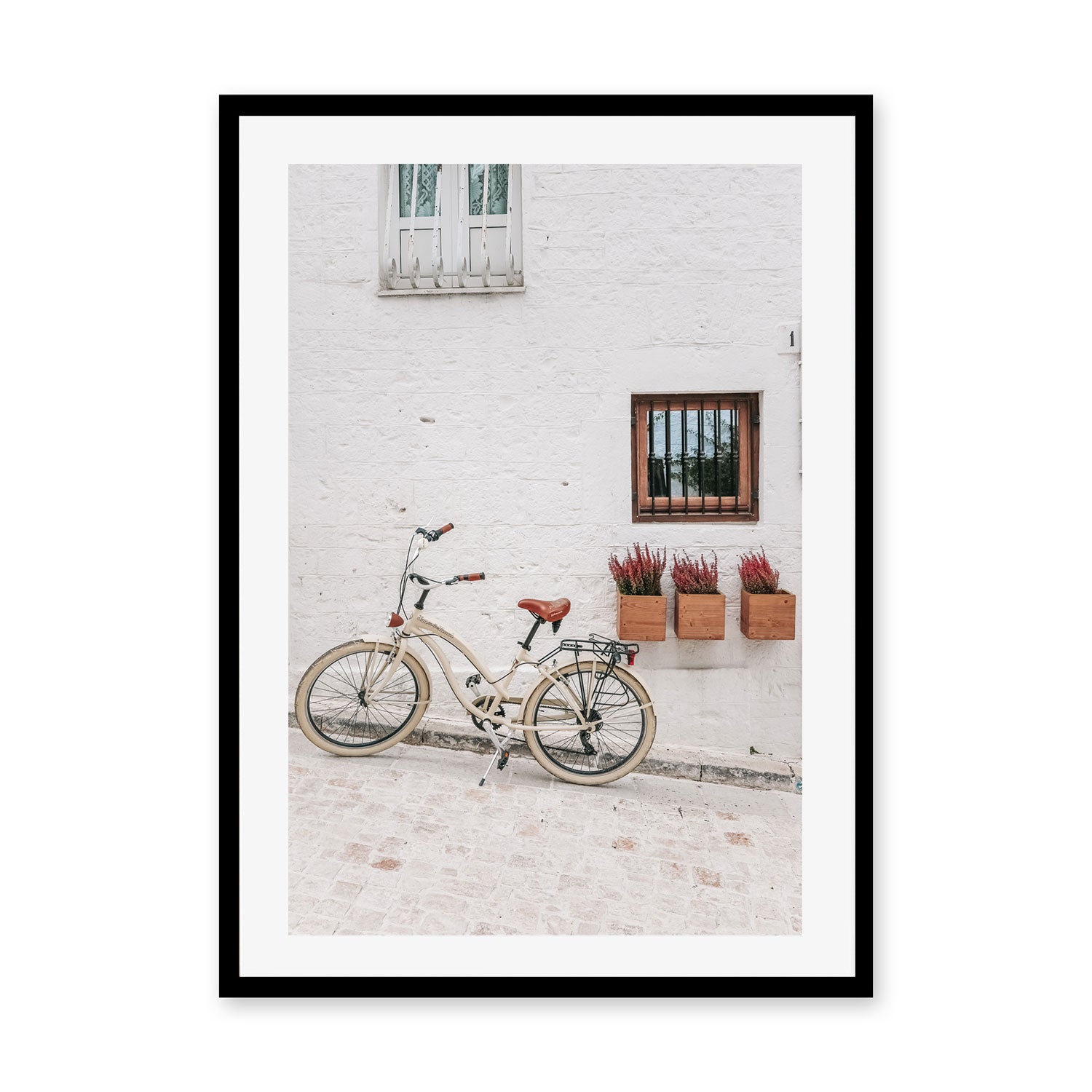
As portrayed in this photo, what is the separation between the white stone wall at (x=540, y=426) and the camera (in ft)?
6.90

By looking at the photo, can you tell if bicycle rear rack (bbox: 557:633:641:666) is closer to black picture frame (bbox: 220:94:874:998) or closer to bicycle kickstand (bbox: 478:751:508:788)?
bicycle kickstand (bbox: 478:751:508:788)

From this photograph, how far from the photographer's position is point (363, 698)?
225cm

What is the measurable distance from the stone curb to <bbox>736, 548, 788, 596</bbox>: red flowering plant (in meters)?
0.63

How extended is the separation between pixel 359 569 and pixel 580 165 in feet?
5.14

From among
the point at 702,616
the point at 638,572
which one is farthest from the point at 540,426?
the point at 702,616

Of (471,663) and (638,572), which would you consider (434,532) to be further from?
(638,572)

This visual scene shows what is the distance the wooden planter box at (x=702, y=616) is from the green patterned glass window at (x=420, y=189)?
5.56 ft
